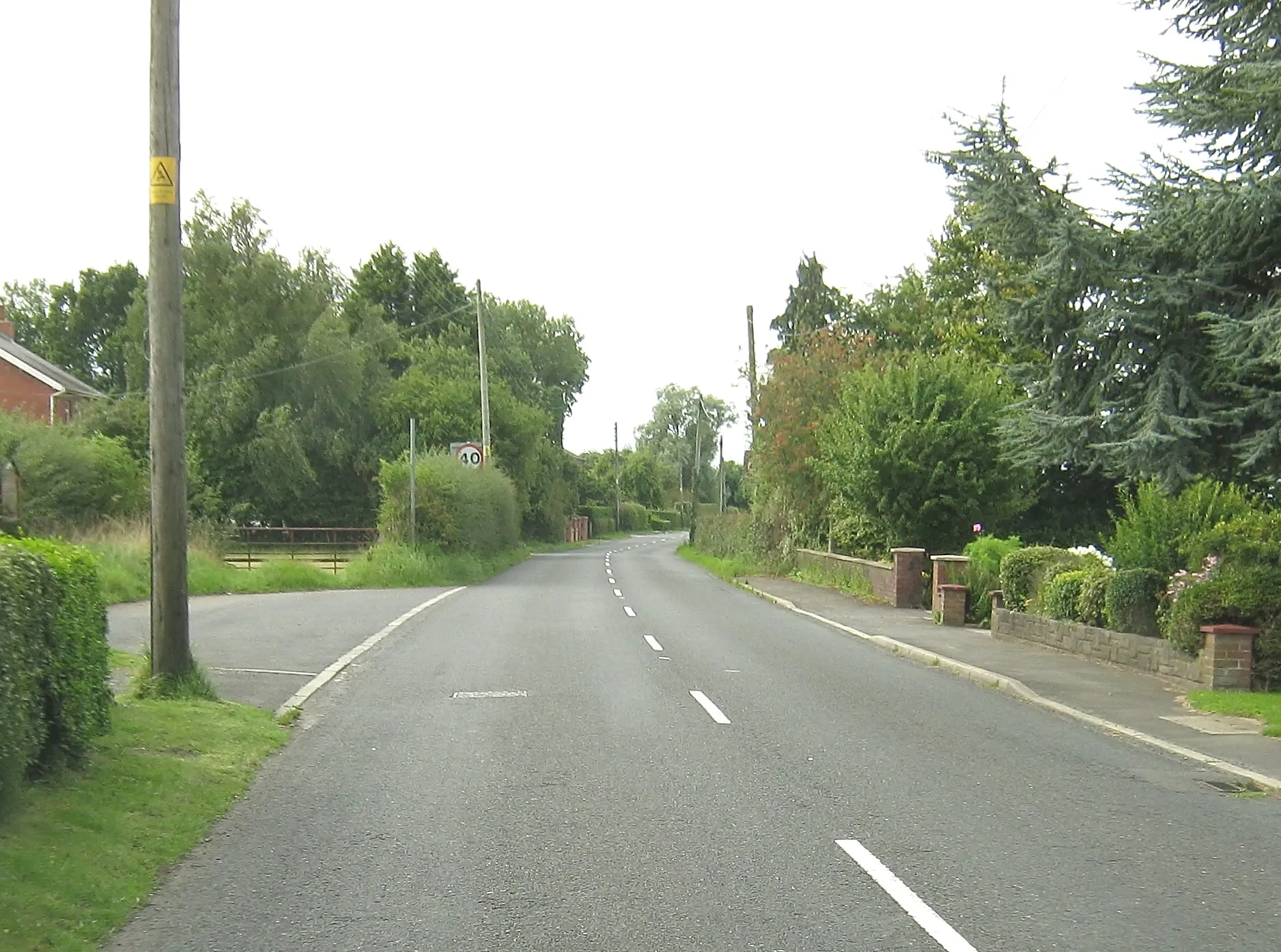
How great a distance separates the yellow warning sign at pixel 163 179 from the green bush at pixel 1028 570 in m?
13.4

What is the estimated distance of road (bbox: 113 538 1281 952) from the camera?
5.70 meters

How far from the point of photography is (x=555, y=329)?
4144 inches

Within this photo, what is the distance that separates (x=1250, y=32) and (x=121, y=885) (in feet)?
45.6

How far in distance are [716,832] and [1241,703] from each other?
23.8 ft

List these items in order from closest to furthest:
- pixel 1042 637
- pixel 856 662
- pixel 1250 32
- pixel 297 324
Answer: pixel 1250 32, pixel 856 662, pixel 1042 637, pixel 297 324

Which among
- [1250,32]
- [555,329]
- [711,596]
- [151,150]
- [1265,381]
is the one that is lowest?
[711,596]

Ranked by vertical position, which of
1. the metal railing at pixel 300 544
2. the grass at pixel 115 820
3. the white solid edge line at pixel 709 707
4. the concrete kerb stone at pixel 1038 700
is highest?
the metal railing at pixel 300 544

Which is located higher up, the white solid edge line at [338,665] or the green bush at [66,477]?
the green bush at [66,477]

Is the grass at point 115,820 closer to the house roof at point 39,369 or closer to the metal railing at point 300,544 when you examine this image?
the metal railing at point 300,544

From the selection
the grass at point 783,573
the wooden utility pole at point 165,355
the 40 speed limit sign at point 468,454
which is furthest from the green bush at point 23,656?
the 40 speed limit sign at point 468,454

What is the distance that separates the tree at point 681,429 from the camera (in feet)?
484

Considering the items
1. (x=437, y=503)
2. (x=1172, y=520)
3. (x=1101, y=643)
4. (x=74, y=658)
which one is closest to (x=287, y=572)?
(x=437, y=503)

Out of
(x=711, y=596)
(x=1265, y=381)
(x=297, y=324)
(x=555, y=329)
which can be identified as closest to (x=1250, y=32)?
(x=1265, y=381)

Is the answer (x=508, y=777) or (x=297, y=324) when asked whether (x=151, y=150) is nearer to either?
(x=508, y=777)
